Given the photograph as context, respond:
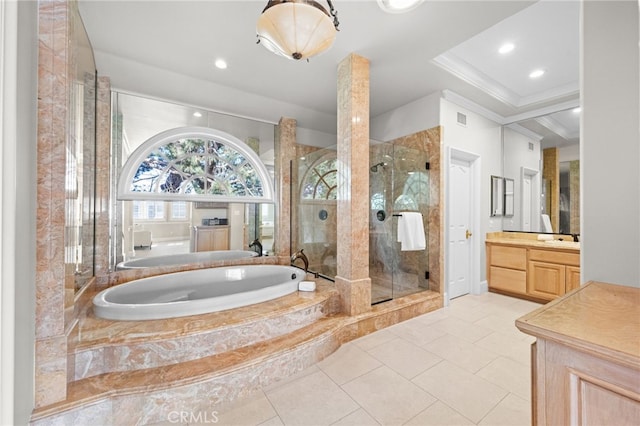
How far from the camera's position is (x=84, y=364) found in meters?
1.53

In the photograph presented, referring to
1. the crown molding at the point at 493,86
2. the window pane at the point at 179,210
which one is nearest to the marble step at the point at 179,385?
the window pane at the point at 179,210

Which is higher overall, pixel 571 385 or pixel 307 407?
pixel 571 385

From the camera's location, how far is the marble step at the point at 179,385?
1.35 meters

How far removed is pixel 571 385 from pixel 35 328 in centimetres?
214

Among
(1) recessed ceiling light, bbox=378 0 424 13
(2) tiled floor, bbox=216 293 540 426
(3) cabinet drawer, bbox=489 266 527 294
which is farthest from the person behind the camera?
(3) cabinet drawer, bbox=489 266 527 294

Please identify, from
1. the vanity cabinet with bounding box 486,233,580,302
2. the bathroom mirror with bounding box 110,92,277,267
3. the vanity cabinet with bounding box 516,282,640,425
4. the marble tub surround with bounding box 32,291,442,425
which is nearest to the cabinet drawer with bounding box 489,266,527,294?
the vanity cabinet with bounding box 486,233,580,302

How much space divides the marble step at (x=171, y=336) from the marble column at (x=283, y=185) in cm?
166

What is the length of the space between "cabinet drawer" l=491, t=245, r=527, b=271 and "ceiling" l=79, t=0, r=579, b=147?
1.66 metres

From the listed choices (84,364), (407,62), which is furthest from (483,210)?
(84,364)

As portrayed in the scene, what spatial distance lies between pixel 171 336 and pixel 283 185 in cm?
255

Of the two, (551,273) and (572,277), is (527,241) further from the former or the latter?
(572,277)

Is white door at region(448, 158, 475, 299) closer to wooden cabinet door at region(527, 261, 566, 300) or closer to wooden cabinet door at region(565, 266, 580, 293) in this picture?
wooden cabinet door at region(527, 261, 566, 300)

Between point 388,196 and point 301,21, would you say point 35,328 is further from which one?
point 388,196

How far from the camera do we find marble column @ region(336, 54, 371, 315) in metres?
2.50
